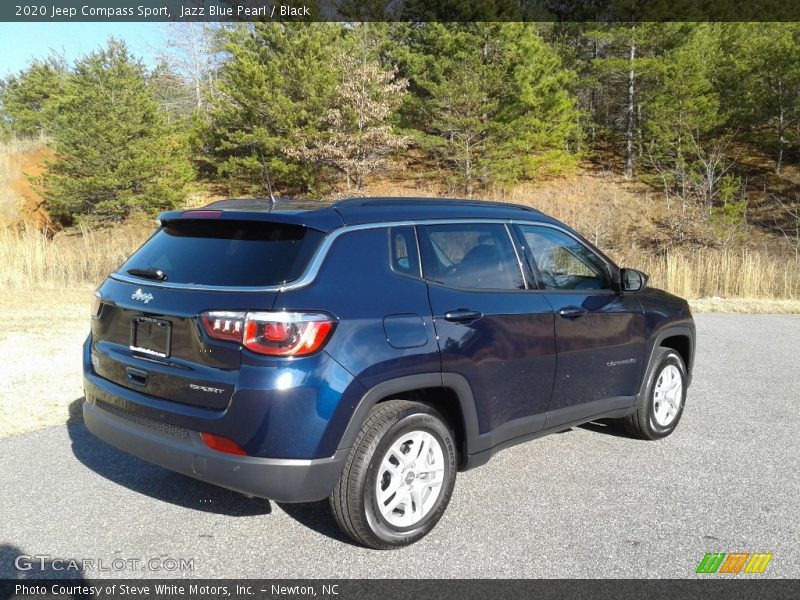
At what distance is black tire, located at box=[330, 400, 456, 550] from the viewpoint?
3.35 metres

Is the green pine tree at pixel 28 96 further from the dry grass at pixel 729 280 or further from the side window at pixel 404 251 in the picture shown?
the side window at pixel 404 251

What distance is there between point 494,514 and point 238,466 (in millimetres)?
1620

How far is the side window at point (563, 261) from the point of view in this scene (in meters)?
4.56

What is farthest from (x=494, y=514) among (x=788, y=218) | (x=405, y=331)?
(x=788, y=218)

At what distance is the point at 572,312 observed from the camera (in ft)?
14.8

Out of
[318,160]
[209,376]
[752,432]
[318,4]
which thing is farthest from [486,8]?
[209,376]

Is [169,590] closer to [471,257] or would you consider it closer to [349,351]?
[349,351]

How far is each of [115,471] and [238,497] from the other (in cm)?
97

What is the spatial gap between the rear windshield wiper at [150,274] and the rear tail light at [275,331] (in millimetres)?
617

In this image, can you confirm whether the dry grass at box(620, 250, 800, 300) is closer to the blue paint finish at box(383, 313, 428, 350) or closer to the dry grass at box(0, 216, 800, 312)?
the dry grass at box(0, 216, 800, 312)

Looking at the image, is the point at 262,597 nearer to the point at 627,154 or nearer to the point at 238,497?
the point at 238,497

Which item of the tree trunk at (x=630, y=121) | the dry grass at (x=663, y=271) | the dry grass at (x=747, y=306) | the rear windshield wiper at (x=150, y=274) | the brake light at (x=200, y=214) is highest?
the tree trunk at (x=630, y=121)

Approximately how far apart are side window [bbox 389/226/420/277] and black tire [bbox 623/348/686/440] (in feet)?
7.97

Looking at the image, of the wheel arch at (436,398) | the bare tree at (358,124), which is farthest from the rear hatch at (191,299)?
the bare tree at (358,124)
